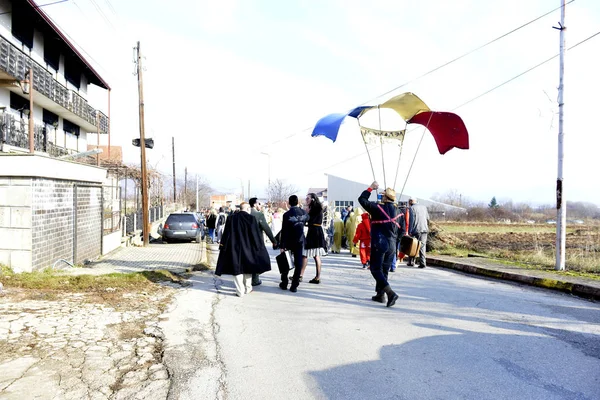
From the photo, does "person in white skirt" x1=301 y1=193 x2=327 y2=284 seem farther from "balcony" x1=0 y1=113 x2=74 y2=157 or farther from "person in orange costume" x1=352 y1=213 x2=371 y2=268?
"balcony" x1=0 y1=113 x2=74 y2=157

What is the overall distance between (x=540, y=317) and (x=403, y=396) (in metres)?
3.46

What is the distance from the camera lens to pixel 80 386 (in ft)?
12.3

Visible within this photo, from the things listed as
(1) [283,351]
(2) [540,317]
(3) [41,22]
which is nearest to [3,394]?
(1) [283,351]

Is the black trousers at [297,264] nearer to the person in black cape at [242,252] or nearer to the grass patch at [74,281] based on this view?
the person in black cape at [242,252]

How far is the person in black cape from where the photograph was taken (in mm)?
7703

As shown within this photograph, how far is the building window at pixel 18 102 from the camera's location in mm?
18309

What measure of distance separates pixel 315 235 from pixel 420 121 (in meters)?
4.34

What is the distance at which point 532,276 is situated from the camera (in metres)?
9.15

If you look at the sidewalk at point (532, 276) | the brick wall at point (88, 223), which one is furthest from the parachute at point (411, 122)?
the brick wall at point (88, 223)

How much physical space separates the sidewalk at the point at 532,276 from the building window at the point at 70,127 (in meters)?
20.3

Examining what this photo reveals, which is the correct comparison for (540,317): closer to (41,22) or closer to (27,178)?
(27,178)

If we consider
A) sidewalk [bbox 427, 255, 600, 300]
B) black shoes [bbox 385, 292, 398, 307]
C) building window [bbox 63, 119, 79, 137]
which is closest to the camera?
black shoes [bbox 385, 292, 398, 307]

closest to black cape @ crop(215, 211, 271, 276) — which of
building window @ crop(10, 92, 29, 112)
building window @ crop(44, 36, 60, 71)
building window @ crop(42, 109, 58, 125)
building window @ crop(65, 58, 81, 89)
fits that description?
building window @ crop(10, 92, 29, 112)

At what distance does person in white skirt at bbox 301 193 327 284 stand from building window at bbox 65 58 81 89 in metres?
19.9
